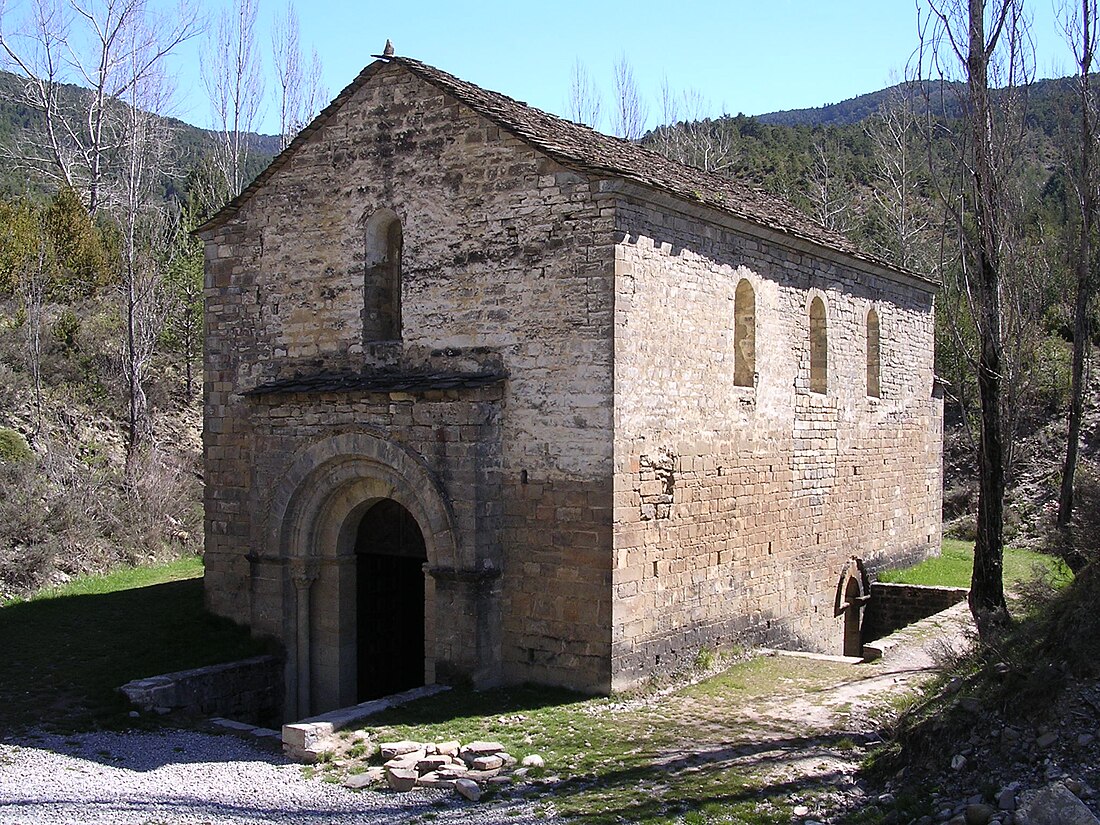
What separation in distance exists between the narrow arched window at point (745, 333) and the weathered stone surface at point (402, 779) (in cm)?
701

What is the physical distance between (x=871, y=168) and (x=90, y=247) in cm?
3157

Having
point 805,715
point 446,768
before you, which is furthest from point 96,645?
point 805,715

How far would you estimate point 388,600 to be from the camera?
43.8 ft

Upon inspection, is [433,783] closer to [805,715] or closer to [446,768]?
[446,768]

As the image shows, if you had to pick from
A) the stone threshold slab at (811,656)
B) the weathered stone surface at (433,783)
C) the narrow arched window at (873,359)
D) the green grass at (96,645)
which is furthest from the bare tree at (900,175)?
the weathered stone surface at (433,783)

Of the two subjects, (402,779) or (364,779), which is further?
(364,779)

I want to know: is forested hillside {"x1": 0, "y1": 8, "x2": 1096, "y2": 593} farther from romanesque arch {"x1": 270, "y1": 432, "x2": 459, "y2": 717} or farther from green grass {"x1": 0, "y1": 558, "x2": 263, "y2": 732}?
romanesque arch {"x1": 270, "y1": 432, "x2": 459, "y2": 717}

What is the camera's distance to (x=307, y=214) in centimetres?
1277

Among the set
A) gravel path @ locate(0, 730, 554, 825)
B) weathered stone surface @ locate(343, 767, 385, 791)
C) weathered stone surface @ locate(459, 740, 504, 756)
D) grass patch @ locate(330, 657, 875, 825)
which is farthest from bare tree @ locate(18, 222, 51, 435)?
weathered stone surface @ locate(459, 740, 504, 756)

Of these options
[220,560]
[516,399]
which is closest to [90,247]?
[220,560]

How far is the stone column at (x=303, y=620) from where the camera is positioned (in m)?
12.3

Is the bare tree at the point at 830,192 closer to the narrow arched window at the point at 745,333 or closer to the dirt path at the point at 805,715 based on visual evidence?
the narrow arched window at the point at 745,333

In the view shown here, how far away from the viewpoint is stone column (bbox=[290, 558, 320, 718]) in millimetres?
12336

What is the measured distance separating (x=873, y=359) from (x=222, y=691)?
461 inches
